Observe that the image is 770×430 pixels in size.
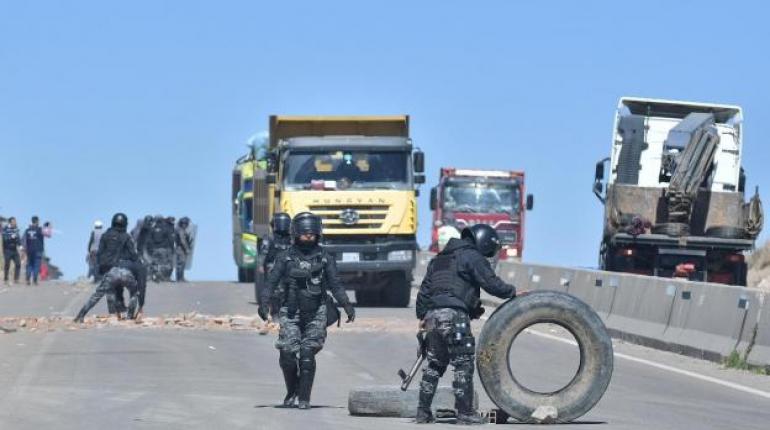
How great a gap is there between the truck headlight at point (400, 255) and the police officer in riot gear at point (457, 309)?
18.6 m

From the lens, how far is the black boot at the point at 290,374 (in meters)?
15.3

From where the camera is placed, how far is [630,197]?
36250 millimetres

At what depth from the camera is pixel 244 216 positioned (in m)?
45.0

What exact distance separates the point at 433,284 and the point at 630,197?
22.5 metres

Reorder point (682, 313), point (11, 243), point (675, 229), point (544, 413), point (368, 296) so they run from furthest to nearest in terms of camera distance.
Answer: point (11, 243), point (368, 296), point (675, 229), point (682, 313), point (544, 413)

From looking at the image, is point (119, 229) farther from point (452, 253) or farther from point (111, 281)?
point (452, 253)

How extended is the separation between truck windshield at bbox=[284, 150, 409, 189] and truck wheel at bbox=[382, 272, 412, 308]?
88.3 inches

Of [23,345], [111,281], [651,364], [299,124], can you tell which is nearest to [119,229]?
[111,281]

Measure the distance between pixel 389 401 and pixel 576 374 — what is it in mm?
1459

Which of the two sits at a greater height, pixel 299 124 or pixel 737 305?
pixel 299 124

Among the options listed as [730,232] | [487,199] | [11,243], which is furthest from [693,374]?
[487,199]

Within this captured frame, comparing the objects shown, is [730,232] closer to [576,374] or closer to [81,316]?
[81,316]

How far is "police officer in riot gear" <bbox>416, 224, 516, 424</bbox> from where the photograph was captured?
14.0 m

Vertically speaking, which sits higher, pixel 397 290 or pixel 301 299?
pixel 301 299
